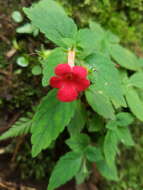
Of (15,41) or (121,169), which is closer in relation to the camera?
(15,41)

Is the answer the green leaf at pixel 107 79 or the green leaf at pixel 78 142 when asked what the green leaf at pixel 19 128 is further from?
the green leaf at pixel 107 79

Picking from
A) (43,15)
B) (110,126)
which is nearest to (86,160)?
(110,126)

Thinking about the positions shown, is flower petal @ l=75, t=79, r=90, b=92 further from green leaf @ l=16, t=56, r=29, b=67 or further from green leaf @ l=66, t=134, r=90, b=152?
green leaf @ l=16, t=56, r=29, b=67

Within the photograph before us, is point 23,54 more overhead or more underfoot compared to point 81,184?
more overhead

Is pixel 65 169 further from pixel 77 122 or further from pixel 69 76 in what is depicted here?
pixel 69 76

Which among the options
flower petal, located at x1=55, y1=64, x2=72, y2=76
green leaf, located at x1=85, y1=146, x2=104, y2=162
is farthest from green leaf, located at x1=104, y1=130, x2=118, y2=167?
flower petal, located at x1=55, y1=64, x2=72, y2=76

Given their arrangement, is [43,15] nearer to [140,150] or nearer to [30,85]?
[30,85]
